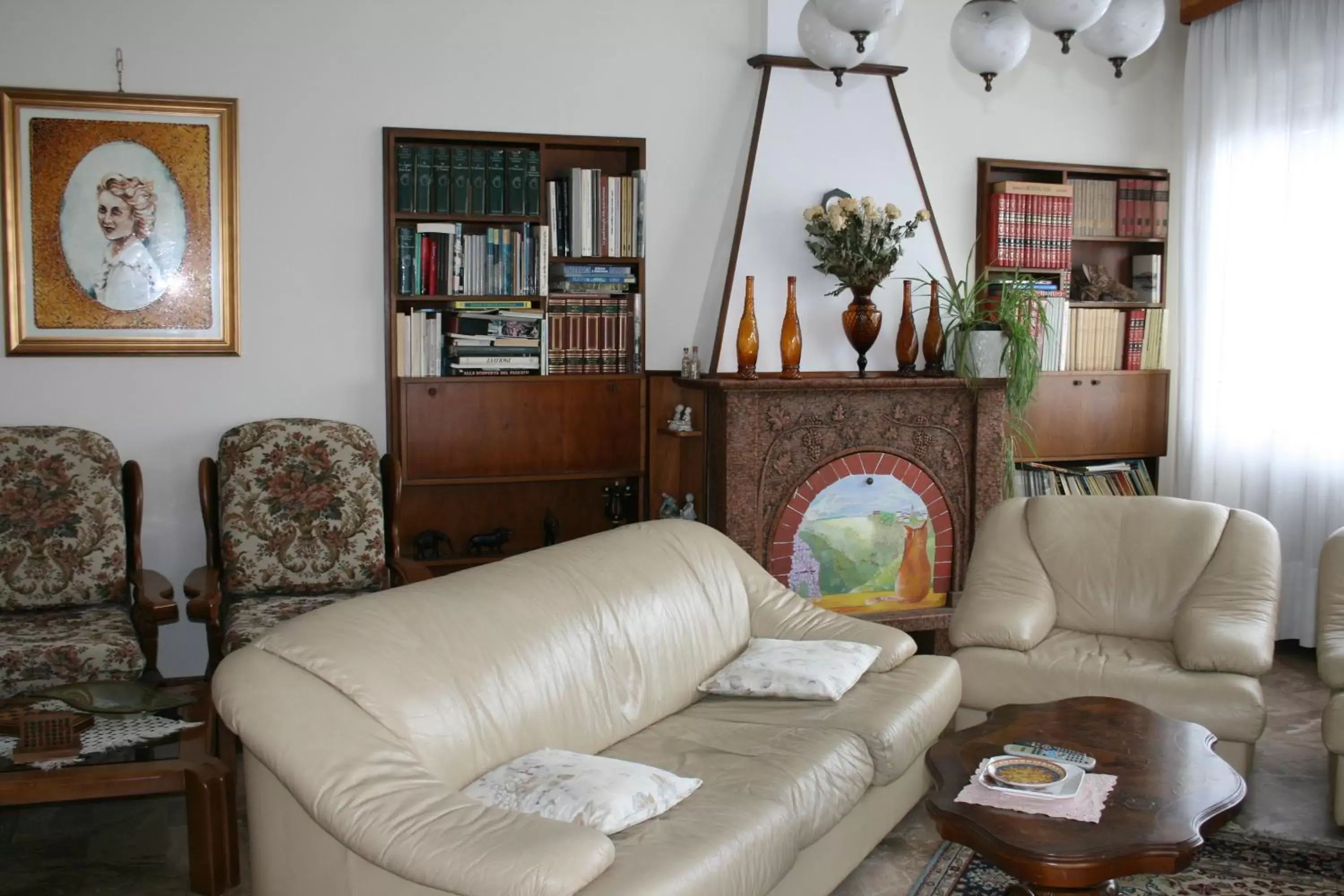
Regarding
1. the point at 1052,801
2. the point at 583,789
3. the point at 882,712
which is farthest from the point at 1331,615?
the point at 583,789

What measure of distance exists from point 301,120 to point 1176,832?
364 cm

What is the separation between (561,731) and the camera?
267 cm

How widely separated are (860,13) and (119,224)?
2.83 metres

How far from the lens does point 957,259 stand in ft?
17.2

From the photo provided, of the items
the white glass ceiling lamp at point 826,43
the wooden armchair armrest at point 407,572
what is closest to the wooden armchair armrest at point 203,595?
the wooden armchair armrest at point 407,572

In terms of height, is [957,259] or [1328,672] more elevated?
[957,259]

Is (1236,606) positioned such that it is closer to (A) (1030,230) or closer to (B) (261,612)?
(A) (1030,230)

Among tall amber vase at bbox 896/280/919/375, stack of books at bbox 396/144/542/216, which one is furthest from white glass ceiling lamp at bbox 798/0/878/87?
tall amber vase at bbox 896/280/919/375

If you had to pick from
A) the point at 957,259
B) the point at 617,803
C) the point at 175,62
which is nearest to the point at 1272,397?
the point at 957,259

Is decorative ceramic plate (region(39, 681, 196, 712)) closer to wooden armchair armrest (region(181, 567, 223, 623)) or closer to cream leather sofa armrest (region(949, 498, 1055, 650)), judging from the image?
wooden armchair armrest (region(181, 567, 223, 623))

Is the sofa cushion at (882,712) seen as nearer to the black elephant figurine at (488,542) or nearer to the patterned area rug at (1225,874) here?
the patterned area rug at (1225,874)

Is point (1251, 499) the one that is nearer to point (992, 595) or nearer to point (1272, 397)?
point (1272, 397)

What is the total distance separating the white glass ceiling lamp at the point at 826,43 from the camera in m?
3.31

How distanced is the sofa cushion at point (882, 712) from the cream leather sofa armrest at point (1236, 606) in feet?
2.40
